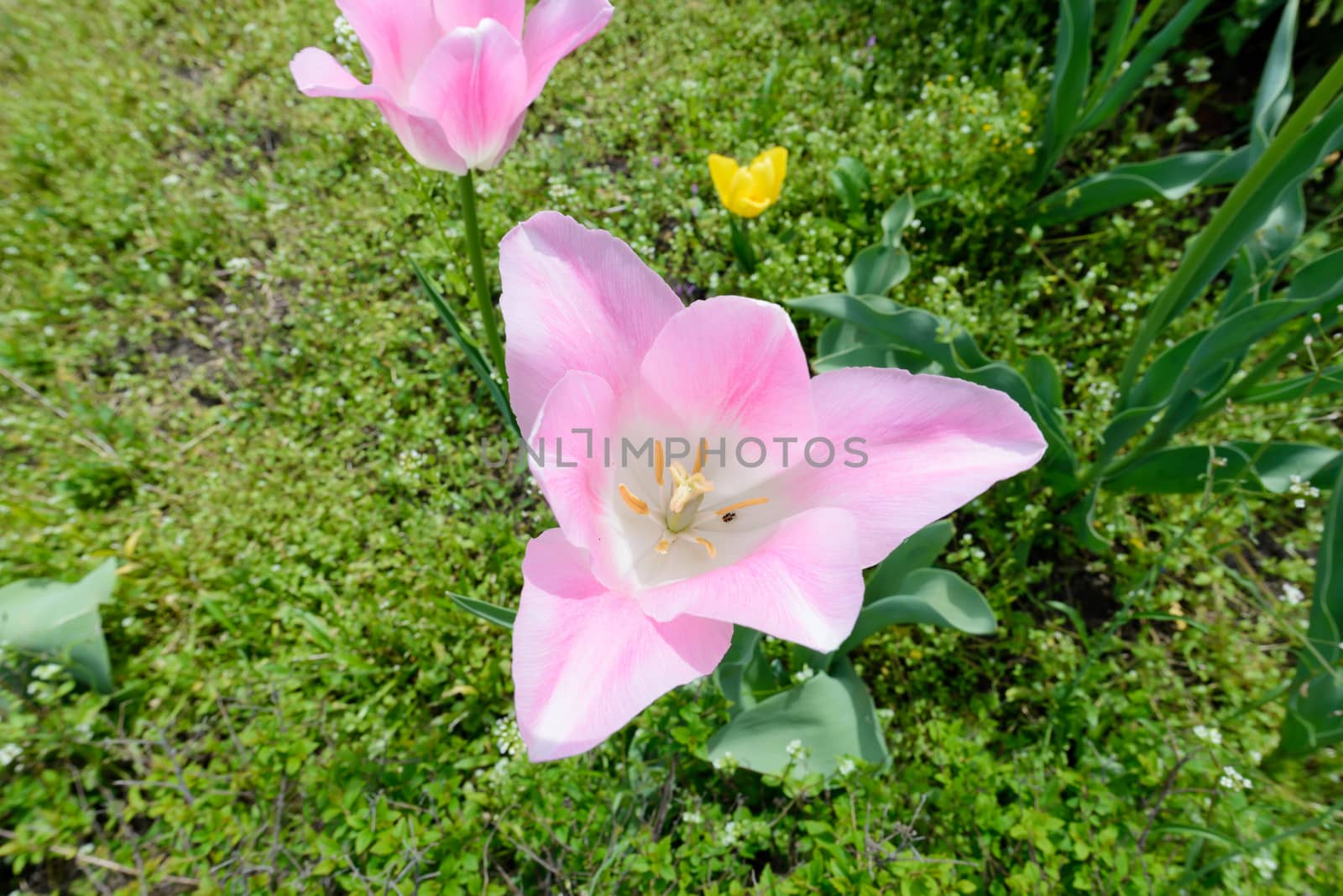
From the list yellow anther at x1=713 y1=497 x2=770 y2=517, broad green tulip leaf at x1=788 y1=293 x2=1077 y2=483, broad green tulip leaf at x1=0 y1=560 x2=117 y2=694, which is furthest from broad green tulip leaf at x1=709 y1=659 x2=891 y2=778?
broad green tulip leaf at x1=0 y1=560 x2=117 y2=694

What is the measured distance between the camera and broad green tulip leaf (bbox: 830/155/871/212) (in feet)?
8.18

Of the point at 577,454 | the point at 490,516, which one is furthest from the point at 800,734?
the point at 490,516

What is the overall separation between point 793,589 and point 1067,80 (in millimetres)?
2173

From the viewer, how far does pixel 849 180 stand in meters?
2.50

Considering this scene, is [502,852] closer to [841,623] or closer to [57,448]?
[841,623]

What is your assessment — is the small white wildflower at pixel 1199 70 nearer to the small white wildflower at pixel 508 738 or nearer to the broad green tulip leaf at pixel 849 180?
the broad green tulip leaf at pixel 849 180

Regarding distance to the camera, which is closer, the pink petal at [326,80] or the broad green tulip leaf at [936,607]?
the pink petal at [326,80]

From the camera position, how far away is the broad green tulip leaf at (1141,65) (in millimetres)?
1850

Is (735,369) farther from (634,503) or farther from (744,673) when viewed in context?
(744,673)

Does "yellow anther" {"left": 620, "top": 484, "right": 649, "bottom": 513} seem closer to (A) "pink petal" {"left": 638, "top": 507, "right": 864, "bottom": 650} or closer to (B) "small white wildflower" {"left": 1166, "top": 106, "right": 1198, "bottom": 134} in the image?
(A) "pink petal" {"left": 638, "top": 507, "right": 864, "bottom": 650}

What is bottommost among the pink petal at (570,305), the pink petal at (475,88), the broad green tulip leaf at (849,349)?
the broad green tulip leaf at (849,349)

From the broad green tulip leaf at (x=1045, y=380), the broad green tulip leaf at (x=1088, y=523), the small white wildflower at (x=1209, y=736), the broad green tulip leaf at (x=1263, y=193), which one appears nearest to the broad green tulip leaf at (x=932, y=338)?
the broad green tulip leaf at (x=1045, y=380)

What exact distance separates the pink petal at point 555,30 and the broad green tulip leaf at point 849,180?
5.64ft

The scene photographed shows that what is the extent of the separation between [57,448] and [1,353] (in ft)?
1.96
